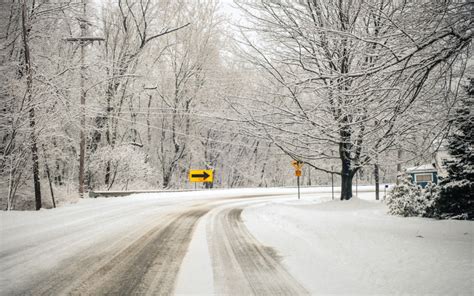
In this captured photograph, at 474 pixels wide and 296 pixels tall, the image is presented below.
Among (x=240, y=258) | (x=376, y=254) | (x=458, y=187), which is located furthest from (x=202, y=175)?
(x=376, y=254)

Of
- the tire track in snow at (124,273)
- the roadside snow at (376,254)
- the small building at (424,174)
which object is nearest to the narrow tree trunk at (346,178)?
the roadside snow at (376,254)

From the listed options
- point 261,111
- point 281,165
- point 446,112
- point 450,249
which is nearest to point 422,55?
point 446,112

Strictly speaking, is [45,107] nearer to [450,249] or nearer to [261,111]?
[261,111]

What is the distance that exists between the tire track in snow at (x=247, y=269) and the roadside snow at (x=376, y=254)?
0.76 feet

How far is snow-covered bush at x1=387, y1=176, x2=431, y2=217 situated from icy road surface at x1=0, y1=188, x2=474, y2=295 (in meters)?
2.10

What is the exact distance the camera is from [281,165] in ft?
146

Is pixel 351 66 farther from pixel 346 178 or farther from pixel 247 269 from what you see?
pixel 247 269

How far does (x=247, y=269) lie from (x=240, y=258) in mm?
695

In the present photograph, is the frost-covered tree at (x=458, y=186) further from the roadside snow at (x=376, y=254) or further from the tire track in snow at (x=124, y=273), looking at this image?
the tire track in snow at (x=124, y=273)

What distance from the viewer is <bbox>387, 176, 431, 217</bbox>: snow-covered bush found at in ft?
35.2

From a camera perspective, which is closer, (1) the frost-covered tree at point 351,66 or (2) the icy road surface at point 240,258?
(2) the icy road surface at point 240,258

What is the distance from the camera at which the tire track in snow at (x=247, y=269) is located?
4059 millimetres

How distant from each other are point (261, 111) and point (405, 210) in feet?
20.1

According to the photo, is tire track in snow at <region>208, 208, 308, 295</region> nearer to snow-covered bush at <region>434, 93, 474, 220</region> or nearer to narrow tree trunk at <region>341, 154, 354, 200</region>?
snow-covered bush at <region>434, 93, 474, 220</region>
